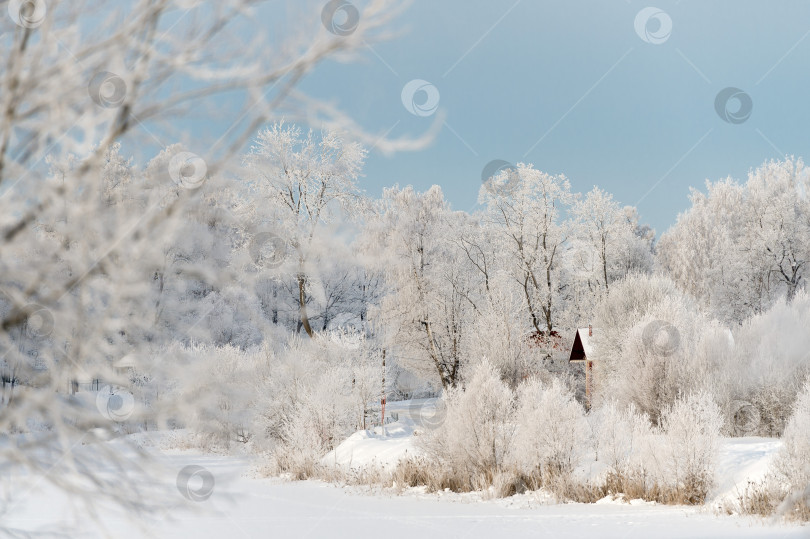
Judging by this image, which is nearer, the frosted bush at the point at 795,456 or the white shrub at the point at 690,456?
the frosted bush at the point at 795,456

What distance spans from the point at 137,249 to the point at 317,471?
13.6 m

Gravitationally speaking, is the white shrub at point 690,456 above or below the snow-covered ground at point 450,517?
above

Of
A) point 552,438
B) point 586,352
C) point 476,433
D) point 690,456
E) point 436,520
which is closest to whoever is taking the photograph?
point 436,520

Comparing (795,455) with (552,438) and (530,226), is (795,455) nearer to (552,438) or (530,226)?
→ (552,438)

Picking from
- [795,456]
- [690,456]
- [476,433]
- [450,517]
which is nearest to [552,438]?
[476,433]

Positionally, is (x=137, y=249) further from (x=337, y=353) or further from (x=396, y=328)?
(x=396, y=328)

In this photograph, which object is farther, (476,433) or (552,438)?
(476,433)

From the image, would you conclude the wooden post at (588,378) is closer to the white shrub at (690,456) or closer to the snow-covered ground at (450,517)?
the snow-covered ground at (450,517)

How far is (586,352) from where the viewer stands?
72.2 feet

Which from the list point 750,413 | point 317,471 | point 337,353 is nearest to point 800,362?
point 750,413

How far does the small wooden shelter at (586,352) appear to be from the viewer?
A: 2183 cm

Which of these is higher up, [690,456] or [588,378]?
[588,378]

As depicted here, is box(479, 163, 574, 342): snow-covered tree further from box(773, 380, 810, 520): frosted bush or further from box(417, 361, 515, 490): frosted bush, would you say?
box(773, 380, 810, 520): frosted bush

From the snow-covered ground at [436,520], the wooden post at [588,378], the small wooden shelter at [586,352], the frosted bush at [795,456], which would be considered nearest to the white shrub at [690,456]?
the snow-covered ground at [436,520]
